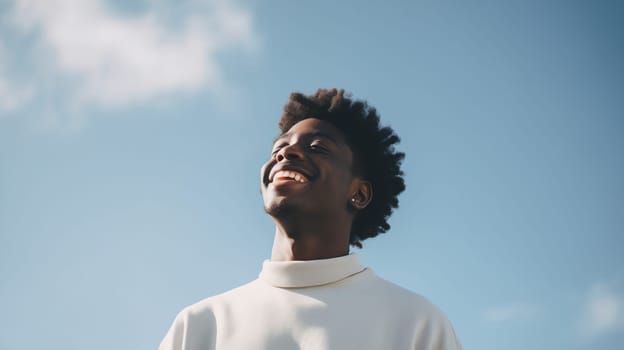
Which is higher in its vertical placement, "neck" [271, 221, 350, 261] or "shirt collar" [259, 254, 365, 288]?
"neck" [271, 221, 350, 261]

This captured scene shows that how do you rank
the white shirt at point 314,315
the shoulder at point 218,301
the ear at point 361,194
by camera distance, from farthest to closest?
1. the ear at point 361,194
2. the shoulder at point 218,301
3. the white shirt at point 314,315

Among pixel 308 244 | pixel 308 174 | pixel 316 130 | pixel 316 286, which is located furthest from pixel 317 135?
pixel 316 286

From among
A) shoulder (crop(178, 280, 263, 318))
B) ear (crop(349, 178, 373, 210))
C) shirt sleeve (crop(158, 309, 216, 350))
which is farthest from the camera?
ear (crop(349, 178, 373, 210))

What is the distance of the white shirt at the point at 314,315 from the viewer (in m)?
3.96

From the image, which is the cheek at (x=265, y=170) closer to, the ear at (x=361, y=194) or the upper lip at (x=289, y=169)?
the upper lip at (x=289, y=169)

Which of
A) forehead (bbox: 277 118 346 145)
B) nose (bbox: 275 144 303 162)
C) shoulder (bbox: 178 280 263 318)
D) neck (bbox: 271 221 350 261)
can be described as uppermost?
forehead (bbox: 277 118 346 145)

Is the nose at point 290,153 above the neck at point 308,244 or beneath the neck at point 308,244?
above

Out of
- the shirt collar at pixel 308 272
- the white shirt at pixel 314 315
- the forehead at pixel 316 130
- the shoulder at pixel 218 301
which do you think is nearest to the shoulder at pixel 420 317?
the white shirt at pixel 314 315

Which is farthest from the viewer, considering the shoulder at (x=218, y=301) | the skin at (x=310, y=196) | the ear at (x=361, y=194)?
the ear at (x=361, y=194)

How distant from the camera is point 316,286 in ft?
14.1

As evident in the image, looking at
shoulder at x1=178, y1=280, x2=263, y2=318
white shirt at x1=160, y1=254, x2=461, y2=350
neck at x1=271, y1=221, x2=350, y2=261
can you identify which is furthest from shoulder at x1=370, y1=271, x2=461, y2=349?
shoulder at x1=178, y1=280, x2=263, y2=318

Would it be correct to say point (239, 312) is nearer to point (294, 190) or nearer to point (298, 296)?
point (298, 296)

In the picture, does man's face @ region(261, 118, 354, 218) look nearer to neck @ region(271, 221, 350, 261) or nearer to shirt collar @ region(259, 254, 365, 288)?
neck @ region(271, 221, 350, 261)

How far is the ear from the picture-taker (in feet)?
15.9
